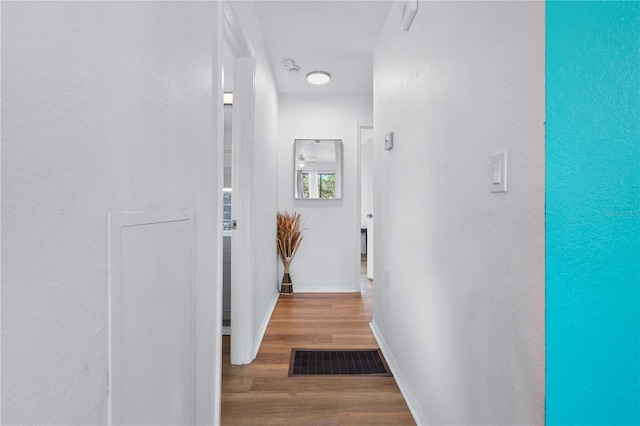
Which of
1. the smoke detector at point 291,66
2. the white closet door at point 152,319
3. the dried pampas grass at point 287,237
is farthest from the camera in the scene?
the dried pampas grass at point 287,237

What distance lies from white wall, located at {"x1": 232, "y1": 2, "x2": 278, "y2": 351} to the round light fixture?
426mm

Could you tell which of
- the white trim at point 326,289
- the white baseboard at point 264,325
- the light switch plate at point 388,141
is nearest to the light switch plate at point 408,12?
the light switch plate at point 388,141

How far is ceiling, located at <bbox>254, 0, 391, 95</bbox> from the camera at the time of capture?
2297 millimetres

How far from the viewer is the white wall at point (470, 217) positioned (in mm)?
828

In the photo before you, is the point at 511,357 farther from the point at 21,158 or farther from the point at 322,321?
the point at 322,321

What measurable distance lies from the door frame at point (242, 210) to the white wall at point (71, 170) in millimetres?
1225

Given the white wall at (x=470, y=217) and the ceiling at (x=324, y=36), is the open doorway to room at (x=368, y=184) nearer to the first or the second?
the ceiling at (x=324, y=36)

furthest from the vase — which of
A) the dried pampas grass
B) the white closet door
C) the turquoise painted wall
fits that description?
the turquoise painted wall

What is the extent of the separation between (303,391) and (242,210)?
1184 mm

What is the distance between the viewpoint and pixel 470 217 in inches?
44.7

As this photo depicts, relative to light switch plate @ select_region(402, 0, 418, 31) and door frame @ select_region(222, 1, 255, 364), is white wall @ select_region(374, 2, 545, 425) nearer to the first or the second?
light switch plate @ select_region(402, 0, 418, 31)

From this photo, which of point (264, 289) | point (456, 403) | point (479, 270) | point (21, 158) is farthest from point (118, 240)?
point (264, 289)

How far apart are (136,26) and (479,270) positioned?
3.94 ft

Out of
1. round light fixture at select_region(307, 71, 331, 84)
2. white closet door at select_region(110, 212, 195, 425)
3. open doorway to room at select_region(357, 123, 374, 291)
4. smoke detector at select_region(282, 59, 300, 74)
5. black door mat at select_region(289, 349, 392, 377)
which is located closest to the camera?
white closet door at select_region(110, 212, 195, 425)
